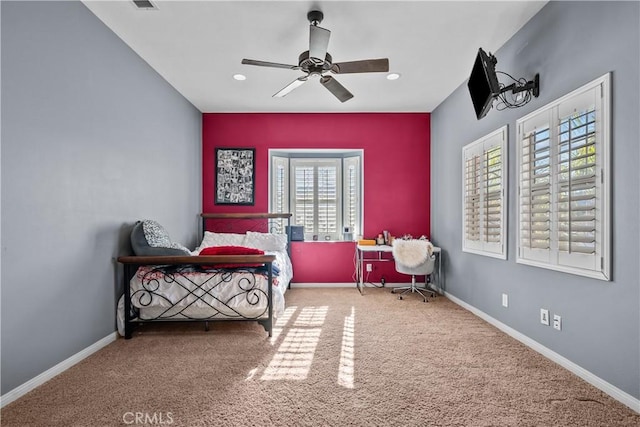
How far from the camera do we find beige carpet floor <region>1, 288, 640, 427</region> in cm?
185

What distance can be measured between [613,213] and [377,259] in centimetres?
341

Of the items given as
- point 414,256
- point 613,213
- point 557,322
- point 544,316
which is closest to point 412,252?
point 414,256

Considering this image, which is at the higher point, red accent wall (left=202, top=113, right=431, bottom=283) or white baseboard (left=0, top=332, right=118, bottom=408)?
red accent wall (left=202, top=113, right=431, bottom=283)

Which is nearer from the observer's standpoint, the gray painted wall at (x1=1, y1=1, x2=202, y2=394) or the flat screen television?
the gray painted wall at (x1=1, y1=1, x2=202, y2=394)

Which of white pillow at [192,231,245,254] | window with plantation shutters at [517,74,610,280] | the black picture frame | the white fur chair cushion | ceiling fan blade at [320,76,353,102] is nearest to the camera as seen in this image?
window with plantation shutters at [517,74,610,280]

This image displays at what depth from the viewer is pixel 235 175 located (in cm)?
528

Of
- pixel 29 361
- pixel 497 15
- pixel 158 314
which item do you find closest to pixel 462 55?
pixel 497 15

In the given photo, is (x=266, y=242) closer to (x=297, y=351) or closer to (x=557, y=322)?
(x=297, y=351)

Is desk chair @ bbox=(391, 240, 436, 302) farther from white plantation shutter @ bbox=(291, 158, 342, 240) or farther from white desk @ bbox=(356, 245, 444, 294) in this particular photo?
white plantation shutter @ bbox=(291, 158, 342, 240)

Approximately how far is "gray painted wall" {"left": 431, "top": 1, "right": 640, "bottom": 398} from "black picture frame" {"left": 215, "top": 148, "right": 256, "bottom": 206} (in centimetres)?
319

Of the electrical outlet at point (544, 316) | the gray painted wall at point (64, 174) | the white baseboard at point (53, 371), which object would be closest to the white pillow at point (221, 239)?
the gray painted wall at point (64, 174)

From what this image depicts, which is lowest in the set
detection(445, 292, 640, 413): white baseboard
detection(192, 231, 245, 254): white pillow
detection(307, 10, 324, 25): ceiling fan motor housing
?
detection(445, 292, 640, 413): white baseboard

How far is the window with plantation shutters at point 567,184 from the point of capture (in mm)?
2119

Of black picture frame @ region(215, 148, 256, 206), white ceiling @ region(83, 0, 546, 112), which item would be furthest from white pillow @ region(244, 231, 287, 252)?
white ceiling @ region(83, 0, 546, 112)
